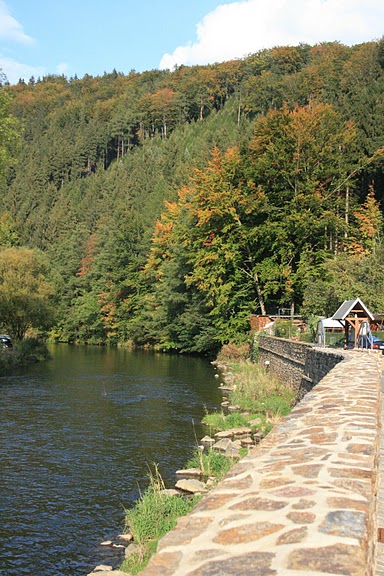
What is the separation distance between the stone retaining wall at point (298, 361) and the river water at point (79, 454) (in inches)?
140

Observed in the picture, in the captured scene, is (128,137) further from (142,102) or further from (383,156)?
(383,156)

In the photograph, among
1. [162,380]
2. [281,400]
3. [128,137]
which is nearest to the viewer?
[281,400]

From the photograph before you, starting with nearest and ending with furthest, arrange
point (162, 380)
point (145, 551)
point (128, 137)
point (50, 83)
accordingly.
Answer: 1. point (145, 551)
2. point (162, 380)
3. point (128, 137)
4. point (50, 83)

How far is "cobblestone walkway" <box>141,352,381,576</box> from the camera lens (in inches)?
111

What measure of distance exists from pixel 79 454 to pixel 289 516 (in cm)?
1268

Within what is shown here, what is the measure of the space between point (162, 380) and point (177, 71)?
138 meters

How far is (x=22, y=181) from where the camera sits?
145 metres

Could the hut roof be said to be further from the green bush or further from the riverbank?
the green bush

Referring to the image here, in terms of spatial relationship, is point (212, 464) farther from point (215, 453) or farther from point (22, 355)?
point (22, 355)

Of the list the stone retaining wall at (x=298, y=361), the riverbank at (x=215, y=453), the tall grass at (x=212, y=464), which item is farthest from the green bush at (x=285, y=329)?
the tall grass at (x=212, y=464)

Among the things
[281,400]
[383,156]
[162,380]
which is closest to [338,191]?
[383,156]

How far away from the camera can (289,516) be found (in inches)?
135

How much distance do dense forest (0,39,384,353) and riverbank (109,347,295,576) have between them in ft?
31.9

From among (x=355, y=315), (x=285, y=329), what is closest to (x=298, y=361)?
(x=355, y=315)
